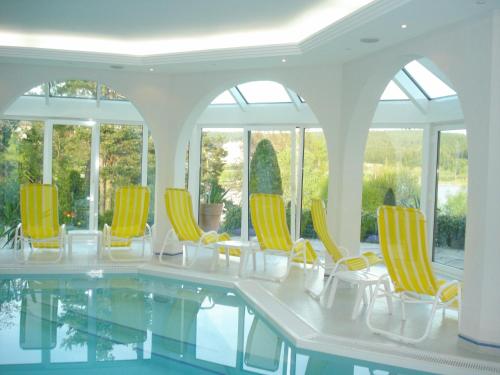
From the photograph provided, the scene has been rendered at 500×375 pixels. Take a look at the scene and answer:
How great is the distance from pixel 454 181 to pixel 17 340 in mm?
6933

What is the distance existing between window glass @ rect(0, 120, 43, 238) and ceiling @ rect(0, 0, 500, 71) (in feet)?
8.48

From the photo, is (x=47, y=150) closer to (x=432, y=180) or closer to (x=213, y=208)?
(x=213, y=208)

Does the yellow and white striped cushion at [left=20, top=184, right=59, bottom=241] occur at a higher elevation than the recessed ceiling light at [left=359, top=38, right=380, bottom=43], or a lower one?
lower

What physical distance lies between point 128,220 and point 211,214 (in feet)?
9.95

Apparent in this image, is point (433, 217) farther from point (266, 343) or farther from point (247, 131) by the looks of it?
point (266, 343)

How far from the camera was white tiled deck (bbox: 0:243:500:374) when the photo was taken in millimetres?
4775

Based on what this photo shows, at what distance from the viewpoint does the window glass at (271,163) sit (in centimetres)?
1126

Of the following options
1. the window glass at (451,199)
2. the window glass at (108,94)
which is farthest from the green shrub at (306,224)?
the window glass at (108,94)

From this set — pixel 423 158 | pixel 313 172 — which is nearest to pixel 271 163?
pixel 313 172

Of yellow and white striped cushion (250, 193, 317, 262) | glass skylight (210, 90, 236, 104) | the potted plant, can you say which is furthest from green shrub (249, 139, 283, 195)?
yellow and white striped cushion (250, 193, 317, 262)

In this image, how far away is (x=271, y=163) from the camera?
1152 cm

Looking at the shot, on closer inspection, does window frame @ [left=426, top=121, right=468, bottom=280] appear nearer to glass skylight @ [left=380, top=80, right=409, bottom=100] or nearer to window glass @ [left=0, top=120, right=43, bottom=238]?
glass skylight @ [left=380, top=80, right=409, bottom=100]

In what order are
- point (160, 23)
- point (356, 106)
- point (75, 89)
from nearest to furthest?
1. point (160, 23)
2. point (356, 106)
3. point (75, 89)

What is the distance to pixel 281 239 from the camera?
772 centimetres
